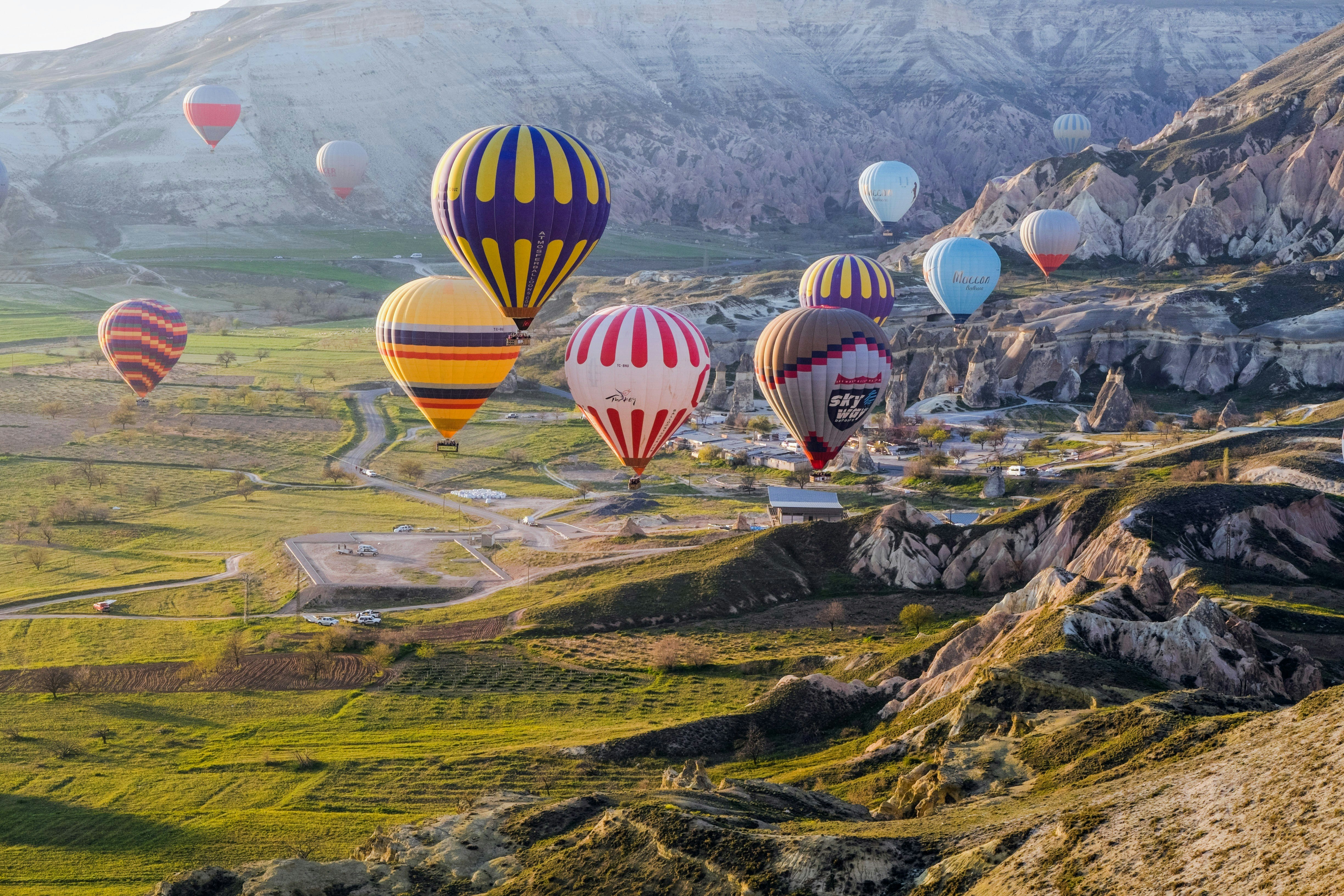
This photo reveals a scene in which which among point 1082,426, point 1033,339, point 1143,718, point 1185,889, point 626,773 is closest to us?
point 1185,889

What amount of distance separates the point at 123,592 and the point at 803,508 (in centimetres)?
3593

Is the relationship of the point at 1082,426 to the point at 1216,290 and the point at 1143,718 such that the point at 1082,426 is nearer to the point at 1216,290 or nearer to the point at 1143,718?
the point at 1216,290

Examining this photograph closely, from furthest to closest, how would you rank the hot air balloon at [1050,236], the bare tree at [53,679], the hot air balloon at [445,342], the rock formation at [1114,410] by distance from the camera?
the hot air balloon at [1050,236]
the rock formation at [1114,410]
the hot air balloon at [445,342]
the bare tree at [53,679]

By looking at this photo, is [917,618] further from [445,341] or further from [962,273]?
[962,273]

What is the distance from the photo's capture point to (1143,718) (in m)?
34.6

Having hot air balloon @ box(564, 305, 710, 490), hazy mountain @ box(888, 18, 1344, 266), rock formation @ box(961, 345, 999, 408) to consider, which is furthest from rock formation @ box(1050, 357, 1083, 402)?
hot air balloon @ box(564, 305, 710, 490)

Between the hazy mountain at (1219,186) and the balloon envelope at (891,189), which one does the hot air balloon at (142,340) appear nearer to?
the balloon envelope at (891,189)

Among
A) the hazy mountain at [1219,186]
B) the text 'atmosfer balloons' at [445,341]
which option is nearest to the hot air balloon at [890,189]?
the hazy mountain at [1219,186]

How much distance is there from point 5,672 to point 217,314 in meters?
117

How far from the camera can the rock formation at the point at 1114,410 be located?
4220 inches

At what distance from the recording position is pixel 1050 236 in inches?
5591

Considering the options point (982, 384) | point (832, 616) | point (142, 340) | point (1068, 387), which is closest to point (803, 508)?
point (832, 616)

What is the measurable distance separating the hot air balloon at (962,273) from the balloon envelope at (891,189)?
3686 cm

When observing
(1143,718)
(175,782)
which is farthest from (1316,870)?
(175,782)
